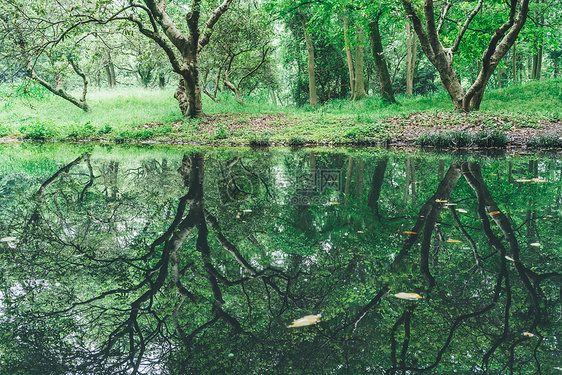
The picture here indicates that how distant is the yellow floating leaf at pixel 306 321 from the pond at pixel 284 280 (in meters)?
0.01

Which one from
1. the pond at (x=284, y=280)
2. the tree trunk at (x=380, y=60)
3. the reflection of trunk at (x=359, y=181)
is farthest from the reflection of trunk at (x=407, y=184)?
the tree trunk at (x=380, y=60)

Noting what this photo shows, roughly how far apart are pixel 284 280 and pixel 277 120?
1152 cm

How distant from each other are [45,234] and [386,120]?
10.5 m

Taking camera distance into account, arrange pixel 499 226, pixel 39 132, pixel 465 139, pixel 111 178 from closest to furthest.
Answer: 1. pixel 499 226
2. pixel 111 178
3. pixel 465 139
4. pixel 39 132

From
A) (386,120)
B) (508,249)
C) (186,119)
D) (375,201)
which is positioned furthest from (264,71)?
(508,249)

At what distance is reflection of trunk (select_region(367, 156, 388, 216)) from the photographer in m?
4.16

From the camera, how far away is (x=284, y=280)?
2373 millimetres

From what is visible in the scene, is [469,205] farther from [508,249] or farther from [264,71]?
[264,71]

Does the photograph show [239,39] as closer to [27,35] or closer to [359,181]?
[27,35]

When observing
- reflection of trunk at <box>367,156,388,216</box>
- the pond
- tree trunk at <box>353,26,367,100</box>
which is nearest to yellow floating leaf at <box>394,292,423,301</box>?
the pond

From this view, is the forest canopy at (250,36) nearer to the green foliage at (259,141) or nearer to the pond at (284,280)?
the green foliage at (259,141)

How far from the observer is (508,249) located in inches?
109

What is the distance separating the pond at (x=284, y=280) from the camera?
1665 mm

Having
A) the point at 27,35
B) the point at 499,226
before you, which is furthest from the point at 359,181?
the point at 27,35
